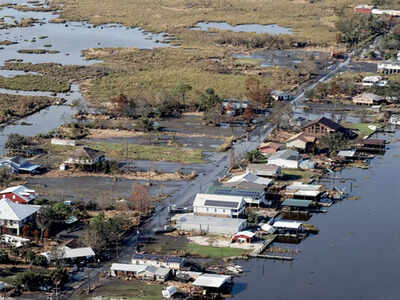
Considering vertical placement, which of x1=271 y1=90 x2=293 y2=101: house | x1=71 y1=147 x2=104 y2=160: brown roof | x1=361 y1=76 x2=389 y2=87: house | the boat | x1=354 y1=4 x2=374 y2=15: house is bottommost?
the boat

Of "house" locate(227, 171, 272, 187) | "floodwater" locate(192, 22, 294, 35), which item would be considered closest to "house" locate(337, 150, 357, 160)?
"house" locate(227, 171, 272, 187)

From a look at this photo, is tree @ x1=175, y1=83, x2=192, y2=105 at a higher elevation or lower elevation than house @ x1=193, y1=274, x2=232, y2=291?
higher

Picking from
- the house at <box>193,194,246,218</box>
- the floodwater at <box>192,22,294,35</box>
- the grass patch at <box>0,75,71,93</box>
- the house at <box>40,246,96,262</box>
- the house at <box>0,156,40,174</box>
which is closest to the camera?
the house at <box>40,246,96,262</box>

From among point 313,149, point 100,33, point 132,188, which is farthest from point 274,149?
point 100,33

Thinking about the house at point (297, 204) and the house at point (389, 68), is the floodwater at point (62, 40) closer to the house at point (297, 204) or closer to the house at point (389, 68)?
the house at point (297, 204)

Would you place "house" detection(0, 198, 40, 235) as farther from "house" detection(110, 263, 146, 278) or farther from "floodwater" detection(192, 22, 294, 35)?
"floodwater" detection(192, 22, 294, 35)

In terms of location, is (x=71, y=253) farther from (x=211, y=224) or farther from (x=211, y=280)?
(x=211, y=224)

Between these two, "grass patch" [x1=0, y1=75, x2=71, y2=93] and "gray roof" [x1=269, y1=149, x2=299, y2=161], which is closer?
"gray roof" [x1=269, y1=149, x2=299, y2=161]
